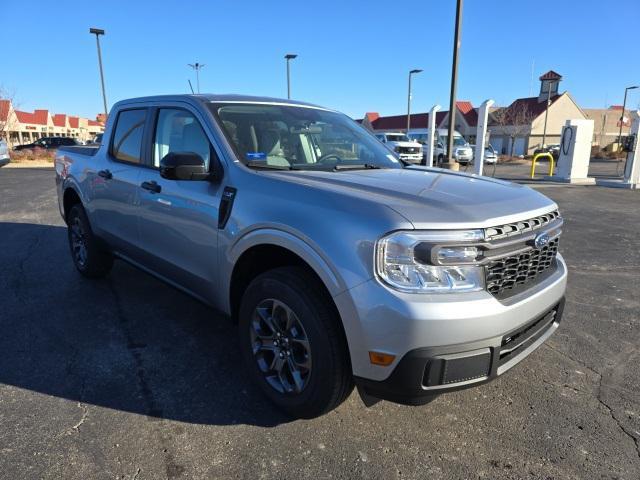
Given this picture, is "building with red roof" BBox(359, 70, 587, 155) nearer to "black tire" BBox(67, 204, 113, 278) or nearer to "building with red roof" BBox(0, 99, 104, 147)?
"black tire" BBox(67, 204, 113, 278)

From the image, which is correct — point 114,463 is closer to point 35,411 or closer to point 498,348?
point 35,411

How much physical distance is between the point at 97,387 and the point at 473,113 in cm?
5949

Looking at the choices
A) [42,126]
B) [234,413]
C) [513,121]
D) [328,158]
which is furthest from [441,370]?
[42,126]

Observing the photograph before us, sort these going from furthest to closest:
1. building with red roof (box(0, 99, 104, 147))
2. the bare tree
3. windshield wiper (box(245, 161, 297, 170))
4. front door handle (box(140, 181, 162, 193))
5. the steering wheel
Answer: building with red roof (box(0, 99, 104, 147)), the bare tree, front door handle (box(140, 181, 162, 193)), the steering wheel, windshield wiper (box(245, 161, 297, 170))

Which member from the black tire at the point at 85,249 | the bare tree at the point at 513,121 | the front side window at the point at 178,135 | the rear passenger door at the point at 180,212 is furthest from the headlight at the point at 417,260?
the bare tree at the point at 513,121

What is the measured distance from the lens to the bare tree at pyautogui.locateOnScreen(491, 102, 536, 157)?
47.6m

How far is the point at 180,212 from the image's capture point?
3.19m

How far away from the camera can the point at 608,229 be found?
27.1ft

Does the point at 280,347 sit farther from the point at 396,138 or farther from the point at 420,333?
the point at 396,138

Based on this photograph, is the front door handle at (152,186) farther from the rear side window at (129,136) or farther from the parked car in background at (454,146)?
the parked car in background at (454,146)

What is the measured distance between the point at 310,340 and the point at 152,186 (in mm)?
1924

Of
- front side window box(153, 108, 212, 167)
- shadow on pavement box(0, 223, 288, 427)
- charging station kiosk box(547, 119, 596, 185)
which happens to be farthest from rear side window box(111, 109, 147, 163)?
charging station kiosk box(547, 119, 596, 185)

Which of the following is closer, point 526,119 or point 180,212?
point 180,212

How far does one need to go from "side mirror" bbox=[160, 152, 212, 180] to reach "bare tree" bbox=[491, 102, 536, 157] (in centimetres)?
4875
